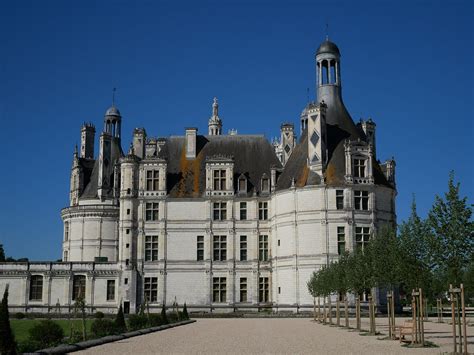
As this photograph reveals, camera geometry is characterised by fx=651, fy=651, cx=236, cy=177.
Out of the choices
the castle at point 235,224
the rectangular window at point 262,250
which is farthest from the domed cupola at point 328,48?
the rectangular window at point 262,250

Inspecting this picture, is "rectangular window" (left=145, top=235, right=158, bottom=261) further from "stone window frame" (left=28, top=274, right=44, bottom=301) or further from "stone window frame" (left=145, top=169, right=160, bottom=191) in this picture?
"stone window frame" (left=28, top=274, right=44, bottom=301)

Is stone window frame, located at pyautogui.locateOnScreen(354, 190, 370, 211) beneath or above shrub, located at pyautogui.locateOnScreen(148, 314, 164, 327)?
above

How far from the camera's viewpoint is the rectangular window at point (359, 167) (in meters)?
51.4

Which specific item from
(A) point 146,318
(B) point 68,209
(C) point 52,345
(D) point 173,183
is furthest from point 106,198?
(C) point 52,345

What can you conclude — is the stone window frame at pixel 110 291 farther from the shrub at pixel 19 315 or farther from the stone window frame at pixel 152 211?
the shrub at pixel 19 315

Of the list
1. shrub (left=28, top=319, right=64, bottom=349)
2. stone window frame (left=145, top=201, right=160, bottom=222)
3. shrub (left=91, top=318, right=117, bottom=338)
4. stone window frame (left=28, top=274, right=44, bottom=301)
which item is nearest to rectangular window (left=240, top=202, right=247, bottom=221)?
stone window frame (left=145, top=201, right=160, bottom=222)

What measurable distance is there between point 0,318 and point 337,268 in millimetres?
23568

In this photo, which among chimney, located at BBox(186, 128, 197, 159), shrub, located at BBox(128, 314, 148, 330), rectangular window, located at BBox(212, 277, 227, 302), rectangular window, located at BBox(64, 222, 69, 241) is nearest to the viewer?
shrub, located at BBox(128, 314, 148, 330)

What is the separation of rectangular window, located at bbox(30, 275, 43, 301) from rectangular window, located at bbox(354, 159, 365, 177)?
27.7 metres

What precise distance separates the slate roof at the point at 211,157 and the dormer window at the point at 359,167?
833 cm

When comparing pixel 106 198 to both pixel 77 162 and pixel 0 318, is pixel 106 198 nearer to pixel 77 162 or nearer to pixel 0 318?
pixel 77 162

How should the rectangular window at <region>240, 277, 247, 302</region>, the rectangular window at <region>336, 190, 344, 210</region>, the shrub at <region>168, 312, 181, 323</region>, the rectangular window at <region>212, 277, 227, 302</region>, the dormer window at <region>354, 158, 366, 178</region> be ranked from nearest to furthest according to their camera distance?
the shrub at <region>168, 312, 181, 323</region>, the rectangular window at <region>336, 190, 344, 210</region>, the dormer window at <region>354, 158, 366, 178</region>, the rectangular window at <region>212, 277, 227, 302</region>, the rectangular window at <region>240, 277, 247, 302</region>

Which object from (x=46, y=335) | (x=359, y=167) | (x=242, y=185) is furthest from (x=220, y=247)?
(x=46, y=335)

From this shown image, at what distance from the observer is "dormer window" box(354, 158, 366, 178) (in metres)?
51.4
